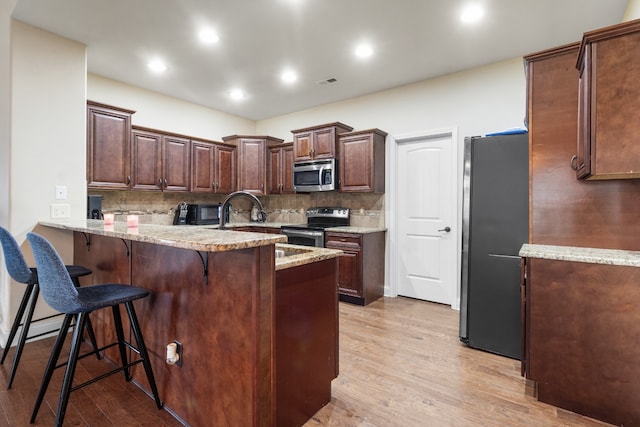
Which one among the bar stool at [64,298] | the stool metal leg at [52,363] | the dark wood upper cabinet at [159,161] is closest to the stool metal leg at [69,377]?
the bar stool at [64,298]

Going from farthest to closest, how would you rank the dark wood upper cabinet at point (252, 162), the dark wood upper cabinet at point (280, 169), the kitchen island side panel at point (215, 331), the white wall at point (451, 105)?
the dark wood upper cabinet at point (252, 162)
the dark wood upper cabinet at point (280, 169)
the white wall at point (451, 105)
the kitchen island side panel at point (215, 331)

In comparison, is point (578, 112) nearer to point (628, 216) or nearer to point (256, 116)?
point (628, 216)

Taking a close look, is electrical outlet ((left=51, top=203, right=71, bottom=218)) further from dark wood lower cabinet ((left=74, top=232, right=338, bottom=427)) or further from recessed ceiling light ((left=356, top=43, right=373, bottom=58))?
recessed ceiling light ((left=356, top=43, right=373, bottom=58))

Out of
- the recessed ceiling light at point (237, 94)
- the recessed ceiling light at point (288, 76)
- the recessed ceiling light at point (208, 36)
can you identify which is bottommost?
the recessed ceiling light at point (208, 36)

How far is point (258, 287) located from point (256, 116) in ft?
15.7

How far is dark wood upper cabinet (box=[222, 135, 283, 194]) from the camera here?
5.05 metres

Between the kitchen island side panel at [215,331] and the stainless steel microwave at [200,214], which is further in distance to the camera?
the stainless steel microwave at [200,214]

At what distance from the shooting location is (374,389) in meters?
2.07

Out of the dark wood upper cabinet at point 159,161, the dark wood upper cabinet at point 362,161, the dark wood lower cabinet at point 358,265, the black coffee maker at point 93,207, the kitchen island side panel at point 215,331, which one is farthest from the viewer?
the dark wood upper cabinet at point 362,161

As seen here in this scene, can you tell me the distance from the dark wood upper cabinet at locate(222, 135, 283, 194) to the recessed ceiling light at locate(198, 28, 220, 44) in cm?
212

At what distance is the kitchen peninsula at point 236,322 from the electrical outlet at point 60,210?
0.98m

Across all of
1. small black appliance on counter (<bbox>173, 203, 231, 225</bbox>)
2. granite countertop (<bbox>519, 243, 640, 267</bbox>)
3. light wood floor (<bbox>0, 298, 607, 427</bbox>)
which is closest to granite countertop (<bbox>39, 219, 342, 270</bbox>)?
light wood floor (<bbox>0, 298, 607, 427</bbox>)

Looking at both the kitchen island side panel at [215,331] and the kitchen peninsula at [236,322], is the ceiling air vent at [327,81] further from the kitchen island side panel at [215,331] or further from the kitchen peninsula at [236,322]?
the kitchen island side panel at [215,331]

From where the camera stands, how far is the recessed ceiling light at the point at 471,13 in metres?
2.46
